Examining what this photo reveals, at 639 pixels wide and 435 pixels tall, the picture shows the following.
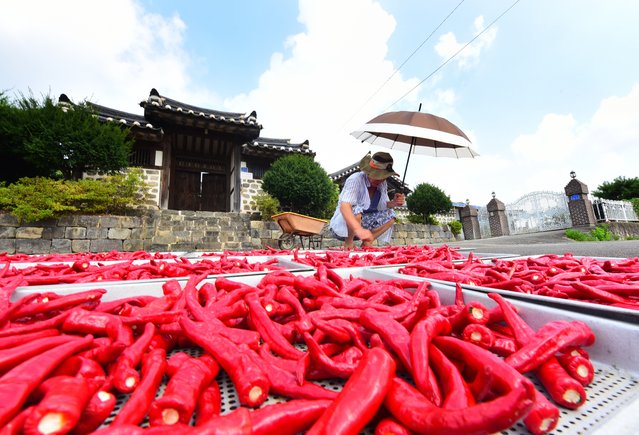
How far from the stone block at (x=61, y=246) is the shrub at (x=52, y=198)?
1.74ft

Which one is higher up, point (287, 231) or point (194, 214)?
Result: point (194, 214)

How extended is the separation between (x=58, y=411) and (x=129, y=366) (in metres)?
0.18

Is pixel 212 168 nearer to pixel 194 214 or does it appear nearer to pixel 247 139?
pixel 247 139

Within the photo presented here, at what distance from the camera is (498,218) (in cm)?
1483

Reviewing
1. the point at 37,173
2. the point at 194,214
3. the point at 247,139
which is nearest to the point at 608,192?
the point at 247,139

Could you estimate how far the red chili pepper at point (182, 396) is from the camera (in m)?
0.53

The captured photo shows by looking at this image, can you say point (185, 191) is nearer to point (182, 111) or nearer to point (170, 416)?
point (182, 111)

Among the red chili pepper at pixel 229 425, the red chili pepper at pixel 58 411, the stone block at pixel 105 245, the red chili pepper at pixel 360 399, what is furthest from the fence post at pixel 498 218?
the red chili pepper at pixel 58 411

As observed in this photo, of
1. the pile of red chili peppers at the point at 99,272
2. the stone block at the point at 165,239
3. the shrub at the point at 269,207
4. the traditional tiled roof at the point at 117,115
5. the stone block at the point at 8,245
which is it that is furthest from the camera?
the shrub at the point at 269,207

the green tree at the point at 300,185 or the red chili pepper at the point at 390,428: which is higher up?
the green tree at the point at 300,185

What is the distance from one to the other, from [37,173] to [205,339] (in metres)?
9.98

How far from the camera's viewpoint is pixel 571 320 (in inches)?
31.7

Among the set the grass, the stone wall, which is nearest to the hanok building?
the stone wall

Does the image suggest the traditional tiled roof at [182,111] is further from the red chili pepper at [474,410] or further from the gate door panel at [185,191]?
the red chili pepper at [474,410]
